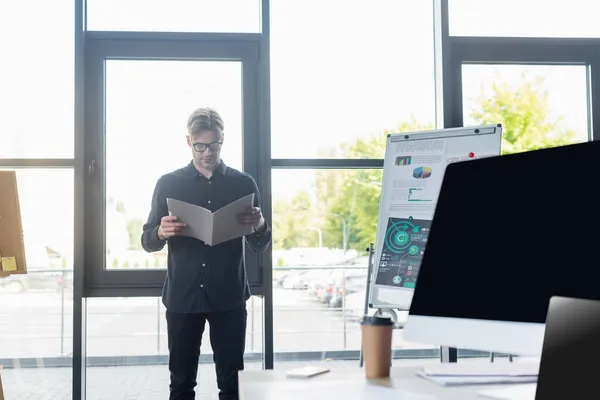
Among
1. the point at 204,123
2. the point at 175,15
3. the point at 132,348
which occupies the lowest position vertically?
the point at 132,348

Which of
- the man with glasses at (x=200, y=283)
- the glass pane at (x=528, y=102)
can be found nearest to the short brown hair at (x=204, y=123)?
the man with glasses at (x=200, y=283)

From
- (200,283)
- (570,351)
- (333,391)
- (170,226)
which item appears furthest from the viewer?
(200,283)

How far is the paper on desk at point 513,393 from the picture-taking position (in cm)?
124

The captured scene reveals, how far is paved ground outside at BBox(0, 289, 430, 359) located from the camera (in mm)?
3498

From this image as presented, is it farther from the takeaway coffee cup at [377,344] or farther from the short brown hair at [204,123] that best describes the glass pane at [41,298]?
the takeaway coffee cup at [377,344]

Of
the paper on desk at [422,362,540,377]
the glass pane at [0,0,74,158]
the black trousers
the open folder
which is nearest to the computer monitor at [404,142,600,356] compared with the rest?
the paper on desk at [422,362,540,377]

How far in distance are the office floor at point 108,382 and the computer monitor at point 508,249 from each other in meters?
2.23

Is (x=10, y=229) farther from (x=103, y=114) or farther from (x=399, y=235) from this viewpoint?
(x=399, y=235)

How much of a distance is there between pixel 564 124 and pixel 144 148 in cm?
239

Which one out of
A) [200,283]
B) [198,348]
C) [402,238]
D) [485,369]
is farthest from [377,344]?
[402,238]

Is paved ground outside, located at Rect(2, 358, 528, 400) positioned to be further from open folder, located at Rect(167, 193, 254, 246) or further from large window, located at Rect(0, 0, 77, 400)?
open folder, located at Rect(167, 193, 254, 246)

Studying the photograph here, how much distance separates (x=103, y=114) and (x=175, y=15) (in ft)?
2.19

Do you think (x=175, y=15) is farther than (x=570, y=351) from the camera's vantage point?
Yes

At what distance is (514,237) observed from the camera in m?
1.18
